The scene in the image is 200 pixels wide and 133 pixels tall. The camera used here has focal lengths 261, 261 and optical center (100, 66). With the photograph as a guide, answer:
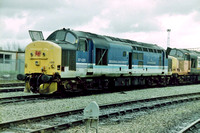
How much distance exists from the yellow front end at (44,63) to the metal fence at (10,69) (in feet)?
43.4

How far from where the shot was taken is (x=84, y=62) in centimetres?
1433

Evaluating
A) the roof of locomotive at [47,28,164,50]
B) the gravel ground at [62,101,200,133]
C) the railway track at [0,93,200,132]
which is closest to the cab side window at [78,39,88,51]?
the roof of locomotive at [47,28,164,50]

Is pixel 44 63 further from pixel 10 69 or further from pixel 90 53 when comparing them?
pixel 10 69

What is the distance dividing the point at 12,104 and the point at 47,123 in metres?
4.04

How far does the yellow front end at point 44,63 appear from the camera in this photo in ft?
41.7

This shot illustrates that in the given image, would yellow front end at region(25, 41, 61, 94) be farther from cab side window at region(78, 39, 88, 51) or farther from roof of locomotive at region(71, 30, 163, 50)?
roof of locomotive at region(71, 30, 163, 50)

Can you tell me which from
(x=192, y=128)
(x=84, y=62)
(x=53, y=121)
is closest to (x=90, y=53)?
(x=84, y=62)

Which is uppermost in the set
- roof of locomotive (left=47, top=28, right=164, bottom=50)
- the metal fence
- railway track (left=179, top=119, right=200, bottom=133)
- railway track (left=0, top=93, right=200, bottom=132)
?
roof of locomotive (left=47, top=28, right=164, bottom=50)

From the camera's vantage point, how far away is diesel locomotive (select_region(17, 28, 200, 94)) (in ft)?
41.9

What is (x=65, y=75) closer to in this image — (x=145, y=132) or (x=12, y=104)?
(x=12, y=104)

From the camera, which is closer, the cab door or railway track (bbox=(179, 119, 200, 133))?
railway track (bbox=(179, 119, 200, 133))

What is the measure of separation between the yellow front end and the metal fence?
13234 mm

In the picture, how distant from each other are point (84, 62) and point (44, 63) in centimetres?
236

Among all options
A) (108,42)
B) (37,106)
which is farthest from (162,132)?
(108,42)
